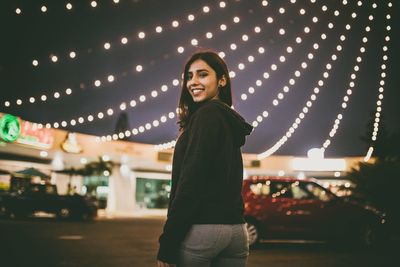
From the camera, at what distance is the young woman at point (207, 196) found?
5.51ft

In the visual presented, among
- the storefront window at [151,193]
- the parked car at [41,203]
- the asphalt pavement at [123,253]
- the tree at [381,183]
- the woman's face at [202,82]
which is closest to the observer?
the woman's face at [202,82]

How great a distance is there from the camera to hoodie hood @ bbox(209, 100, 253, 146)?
6.14 ft

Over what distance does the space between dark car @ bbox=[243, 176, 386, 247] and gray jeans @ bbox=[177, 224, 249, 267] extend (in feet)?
25.4

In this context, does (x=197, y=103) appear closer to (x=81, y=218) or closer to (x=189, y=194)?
(x=189, y=194)

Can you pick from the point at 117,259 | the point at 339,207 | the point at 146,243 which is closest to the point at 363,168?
the point at 339,207

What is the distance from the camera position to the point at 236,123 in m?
1.91

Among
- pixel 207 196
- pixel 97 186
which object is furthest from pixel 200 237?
pixel 97 186

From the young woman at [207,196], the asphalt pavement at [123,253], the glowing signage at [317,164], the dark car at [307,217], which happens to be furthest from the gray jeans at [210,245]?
the glowing signage at [317,164]

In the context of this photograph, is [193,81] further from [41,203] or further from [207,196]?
[41,203]

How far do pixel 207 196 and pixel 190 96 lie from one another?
0.64 meters

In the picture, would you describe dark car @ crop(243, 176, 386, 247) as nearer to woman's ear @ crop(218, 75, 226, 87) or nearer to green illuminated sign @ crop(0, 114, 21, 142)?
woman's ear @ crop(218, 75, 226, 87)

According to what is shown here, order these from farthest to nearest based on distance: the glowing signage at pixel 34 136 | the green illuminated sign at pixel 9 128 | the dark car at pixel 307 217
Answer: the glowing signage at pixel 34 136
the green illuminated sign at pixel 9 128
the dark car at pixel 307 217

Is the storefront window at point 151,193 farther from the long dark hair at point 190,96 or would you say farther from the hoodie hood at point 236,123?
the hoodie hood at point 236,123

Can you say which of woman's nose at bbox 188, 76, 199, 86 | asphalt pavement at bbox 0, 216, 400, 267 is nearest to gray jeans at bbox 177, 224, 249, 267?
woman's nose at bbox 188, 76, 199, 86
